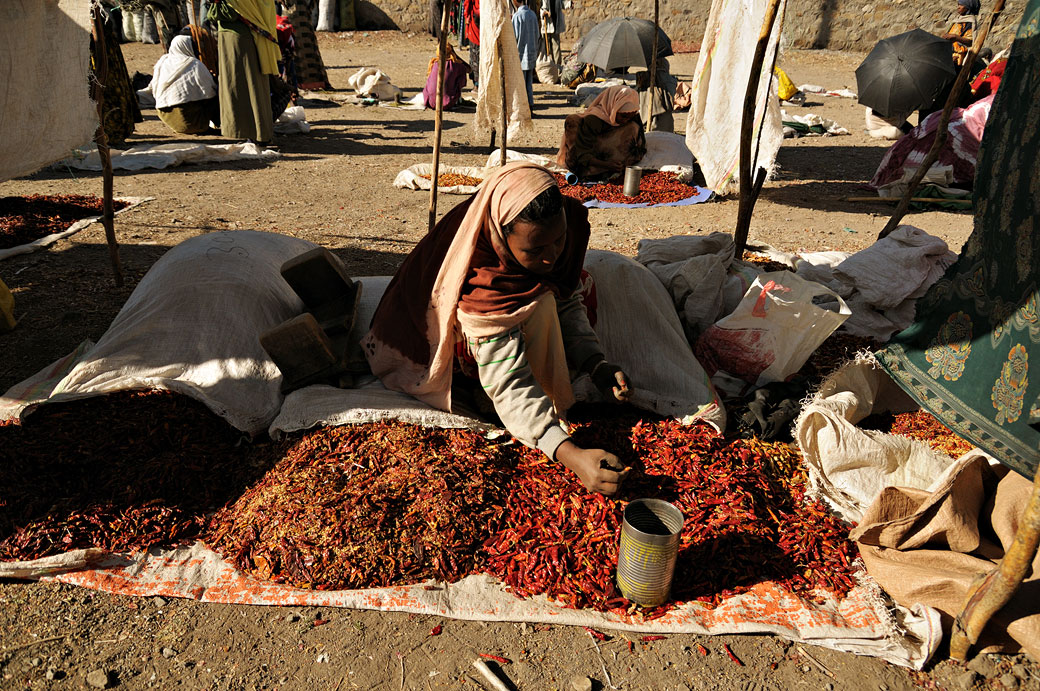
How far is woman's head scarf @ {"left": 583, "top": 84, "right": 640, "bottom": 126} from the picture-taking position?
7164 millimetres

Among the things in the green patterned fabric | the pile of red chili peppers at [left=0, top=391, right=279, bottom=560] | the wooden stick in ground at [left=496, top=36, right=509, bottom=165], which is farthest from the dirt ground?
the wooden stick in ground at [left=496, top=36, right=509, bottom=165]

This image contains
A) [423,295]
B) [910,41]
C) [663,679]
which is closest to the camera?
[663,679]

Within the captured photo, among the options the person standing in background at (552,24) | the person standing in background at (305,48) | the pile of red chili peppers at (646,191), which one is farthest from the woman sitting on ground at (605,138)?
the person standing in background at (552,24)

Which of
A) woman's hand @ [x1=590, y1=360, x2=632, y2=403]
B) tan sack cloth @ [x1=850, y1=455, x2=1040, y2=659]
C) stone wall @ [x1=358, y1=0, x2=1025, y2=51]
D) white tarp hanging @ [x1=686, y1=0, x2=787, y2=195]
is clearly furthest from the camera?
stone wall @ [x1=358, y1=0, x2=1025, y2=51]

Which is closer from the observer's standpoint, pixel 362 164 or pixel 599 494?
pixel 599 494

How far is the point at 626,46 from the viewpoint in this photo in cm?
915

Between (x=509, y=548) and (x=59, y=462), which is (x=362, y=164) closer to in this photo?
(x=59, y=462)

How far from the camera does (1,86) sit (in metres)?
2.82

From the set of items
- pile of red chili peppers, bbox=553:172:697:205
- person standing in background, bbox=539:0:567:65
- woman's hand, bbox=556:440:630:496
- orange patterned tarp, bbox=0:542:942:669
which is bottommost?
orange patterned tarp, bbox=0:542:942:669

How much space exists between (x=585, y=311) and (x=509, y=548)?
1113mm

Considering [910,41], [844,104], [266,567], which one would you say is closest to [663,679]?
[266,567]

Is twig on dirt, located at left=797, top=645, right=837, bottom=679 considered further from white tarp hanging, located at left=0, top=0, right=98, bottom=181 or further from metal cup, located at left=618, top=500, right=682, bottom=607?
white tarp hanging, located at left=0, top=0, right=98, bottom=181

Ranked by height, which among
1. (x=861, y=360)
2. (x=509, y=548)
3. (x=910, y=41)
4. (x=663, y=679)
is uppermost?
(x=910, y=41)

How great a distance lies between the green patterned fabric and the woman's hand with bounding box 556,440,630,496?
1225 mm
